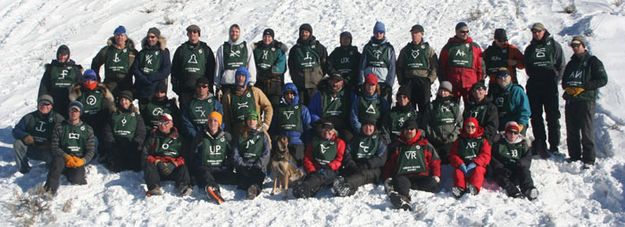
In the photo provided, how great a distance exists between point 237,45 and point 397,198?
3.60 meters

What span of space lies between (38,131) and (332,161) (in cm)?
445

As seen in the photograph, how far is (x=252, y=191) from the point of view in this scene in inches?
351

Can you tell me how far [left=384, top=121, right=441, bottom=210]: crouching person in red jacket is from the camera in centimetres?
898

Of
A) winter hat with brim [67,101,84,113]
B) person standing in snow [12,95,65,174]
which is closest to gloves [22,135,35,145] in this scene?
person standing in snow [12,95,65,174]

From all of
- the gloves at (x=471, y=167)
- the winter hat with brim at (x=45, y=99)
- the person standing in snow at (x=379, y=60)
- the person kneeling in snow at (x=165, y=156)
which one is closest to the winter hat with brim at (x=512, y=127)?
the gloves at (x=471, y=167)

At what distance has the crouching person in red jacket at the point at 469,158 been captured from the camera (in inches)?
347

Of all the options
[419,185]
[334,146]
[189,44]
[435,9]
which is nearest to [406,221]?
[419,185]

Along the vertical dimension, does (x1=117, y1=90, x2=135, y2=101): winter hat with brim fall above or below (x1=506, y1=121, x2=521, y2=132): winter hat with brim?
above

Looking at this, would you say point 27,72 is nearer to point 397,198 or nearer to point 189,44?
point 189,44

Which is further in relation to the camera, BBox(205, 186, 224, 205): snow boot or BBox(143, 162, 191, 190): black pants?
BBox(143, 162, 191, 190): black pants

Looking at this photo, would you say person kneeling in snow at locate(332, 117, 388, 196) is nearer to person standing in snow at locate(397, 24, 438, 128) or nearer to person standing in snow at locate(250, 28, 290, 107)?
person standing in snow at locate(397, 24, 438, 128)

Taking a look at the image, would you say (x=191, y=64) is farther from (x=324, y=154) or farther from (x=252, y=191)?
(x=324, y=154)

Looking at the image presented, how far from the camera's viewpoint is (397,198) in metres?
8.51

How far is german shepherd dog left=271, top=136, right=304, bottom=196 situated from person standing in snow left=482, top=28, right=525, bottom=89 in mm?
3396
